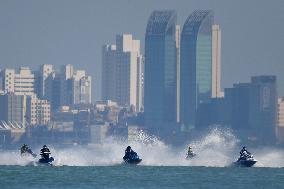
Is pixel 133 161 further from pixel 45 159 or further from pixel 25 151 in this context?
pixel 25 151

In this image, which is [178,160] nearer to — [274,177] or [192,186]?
[274,177]

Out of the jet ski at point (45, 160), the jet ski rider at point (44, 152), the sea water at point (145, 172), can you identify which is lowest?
the sea water at point (145, 172)

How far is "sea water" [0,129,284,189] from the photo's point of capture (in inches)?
3829

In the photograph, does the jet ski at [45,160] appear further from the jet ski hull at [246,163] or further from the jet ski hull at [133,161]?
the jet ski hull at [246,163]

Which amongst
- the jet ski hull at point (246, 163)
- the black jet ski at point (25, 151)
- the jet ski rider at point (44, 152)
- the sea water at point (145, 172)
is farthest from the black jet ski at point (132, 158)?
the jet ski hull at point (246, 163)

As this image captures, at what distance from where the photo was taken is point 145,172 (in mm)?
109500

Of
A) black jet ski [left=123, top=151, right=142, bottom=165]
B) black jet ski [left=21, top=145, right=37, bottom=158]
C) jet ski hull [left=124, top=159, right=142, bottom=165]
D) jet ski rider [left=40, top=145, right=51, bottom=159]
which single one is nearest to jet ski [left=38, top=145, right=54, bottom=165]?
jet ski rider [left=40, top=145, right=51, bottom=159]

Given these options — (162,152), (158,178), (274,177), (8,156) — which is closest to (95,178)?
(158,178)

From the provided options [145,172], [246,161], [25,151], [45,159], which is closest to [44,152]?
[45,159]

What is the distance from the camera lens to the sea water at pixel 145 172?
9725cm

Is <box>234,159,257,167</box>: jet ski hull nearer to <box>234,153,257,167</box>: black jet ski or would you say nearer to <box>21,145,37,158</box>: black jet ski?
<box>234,153,257,167</box>: black jet ski

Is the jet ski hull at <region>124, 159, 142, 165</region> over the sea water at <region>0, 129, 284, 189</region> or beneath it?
over

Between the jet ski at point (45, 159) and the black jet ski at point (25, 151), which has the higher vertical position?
the black jet ski at point (25, 151)

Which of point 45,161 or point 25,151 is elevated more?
point 25,151
